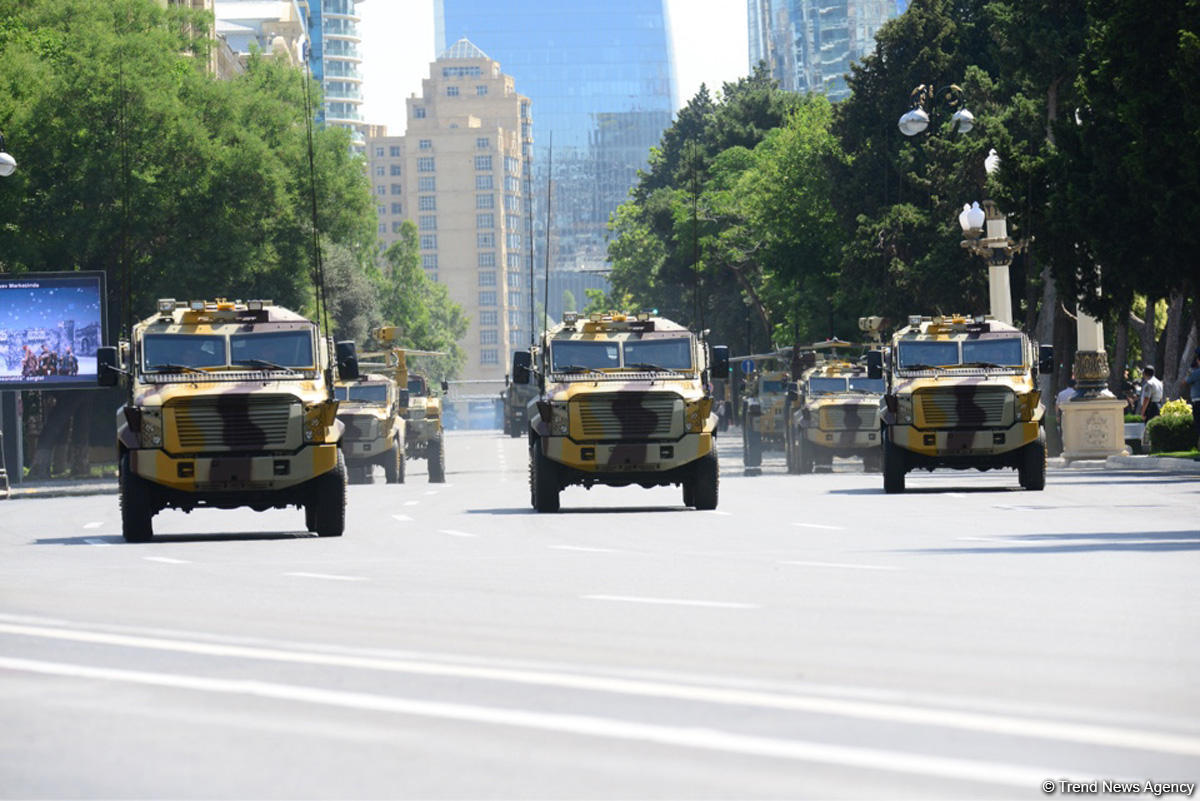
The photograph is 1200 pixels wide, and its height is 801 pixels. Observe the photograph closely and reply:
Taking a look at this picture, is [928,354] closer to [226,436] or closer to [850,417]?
[226,436]

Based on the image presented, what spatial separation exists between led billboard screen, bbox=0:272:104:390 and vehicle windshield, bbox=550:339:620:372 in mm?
24147

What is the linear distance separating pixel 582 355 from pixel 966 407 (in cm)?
599

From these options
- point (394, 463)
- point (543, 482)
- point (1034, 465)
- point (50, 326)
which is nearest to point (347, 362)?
point (543, 482)

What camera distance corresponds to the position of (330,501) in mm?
22844

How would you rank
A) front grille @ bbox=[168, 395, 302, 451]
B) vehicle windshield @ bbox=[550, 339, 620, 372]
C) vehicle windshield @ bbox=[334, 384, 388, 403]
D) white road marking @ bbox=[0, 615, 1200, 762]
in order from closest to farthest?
1. white road marking @ bbox=[0, 615, 1200, 762]
2. front grille @ bbox=[168, 395, 302, 451]
3. vehicle windshield @ bbox=[550, 339, 620, 372]
4. vehicle windshield @ bbox=[334, 384, 388, 403]

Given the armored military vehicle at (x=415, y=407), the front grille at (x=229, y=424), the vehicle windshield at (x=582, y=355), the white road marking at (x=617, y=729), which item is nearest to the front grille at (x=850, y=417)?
the armored military vehicle at (x=415, y=407)

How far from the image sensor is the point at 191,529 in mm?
26672

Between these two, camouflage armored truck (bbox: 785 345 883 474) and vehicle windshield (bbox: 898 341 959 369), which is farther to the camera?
camouflage armored truck (bbox: 785 345 883 474)

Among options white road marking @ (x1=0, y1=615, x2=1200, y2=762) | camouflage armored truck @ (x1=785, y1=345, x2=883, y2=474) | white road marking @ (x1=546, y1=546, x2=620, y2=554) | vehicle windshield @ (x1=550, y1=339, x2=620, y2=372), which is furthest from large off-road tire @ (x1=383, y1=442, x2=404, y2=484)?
white road marking @ (x1=0, y1=615, x2=1200, y2=762)

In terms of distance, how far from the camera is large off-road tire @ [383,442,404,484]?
4731 cm

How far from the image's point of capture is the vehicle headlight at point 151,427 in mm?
22438

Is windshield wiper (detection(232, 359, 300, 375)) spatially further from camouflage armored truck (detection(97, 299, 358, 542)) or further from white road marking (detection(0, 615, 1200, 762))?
white road marking (detection(0, 615, 1200, 762))

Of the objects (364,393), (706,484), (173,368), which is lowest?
(706,484)

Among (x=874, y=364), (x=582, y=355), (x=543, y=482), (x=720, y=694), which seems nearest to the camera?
(x=720, y=694)
